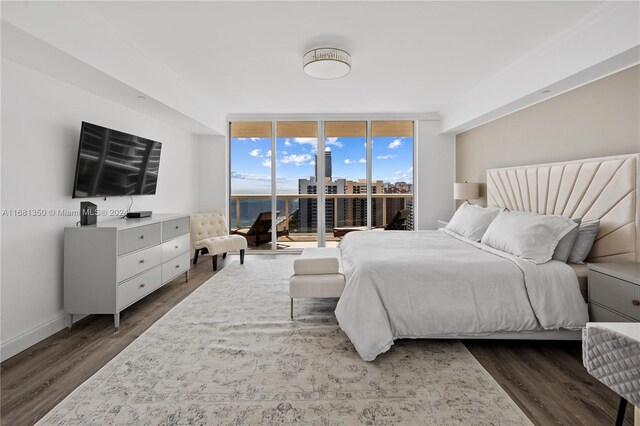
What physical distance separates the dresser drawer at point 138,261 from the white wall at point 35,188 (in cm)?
52

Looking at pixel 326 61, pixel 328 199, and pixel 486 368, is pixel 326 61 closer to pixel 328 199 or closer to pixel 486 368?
pixel 486 368

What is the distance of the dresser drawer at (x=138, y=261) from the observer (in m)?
2.78

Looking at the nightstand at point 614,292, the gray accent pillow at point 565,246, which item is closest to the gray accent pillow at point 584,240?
the gray accent pillow at point 565,246

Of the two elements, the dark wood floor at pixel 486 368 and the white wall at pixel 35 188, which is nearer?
the dark wood floor at pixel 486 368

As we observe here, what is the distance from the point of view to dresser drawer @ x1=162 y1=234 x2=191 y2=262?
3.59 metres

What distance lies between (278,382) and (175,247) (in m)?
2.51

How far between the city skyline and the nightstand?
13.0ft

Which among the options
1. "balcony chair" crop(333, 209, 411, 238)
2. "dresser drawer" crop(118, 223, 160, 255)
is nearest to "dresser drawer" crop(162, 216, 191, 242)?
"dresser drawer" crop(118, 223, 160, 255)

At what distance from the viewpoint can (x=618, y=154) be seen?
2.60 m

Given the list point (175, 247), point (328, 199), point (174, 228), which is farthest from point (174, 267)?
point (328, 199)

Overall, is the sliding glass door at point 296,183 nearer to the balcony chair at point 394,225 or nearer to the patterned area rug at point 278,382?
the balcony chair at point 394,225

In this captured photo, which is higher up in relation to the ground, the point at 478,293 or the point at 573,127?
the point at 573,127

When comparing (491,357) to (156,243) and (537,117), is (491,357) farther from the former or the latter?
(156,243)

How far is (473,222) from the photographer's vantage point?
3641mm
